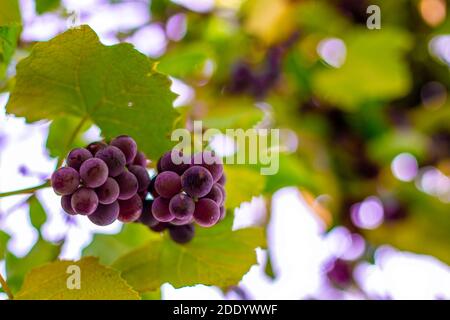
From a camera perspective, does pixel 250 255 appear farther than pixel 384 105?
No

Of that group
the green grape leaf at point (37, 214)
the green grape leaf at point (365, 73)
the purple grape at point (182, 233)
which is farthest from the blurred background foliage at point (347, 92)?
the purple grape at point (182, 233)

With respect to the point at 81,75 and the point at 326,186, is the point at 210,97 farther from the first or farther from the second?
the point at 81,75

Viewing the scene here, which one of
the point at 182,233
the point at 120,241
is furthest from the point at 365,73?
the point at 182,233

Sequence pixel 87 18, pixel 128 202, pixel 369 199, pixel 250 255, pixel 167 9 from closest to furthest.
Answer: pixel 128 202
pixel 250 255
pixel 87 18
pixel 167 9
pixel 369 199

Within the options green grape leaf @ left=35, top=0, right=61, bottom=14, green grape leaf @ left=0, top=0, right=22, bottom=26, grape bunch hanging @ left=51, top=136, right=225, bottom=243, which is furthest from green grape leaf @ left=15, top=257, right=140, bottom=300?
green grape leaf @ left=35, top=0, right=61, bottom=14

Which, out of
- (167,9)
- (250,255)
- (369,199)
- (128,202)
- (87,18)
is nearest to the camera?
(128,202)

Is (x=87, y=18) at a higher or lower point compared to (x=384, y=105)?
higher

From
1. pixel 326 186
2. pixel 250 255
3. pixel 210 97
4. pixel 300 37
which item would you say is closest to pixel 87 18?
pixel 210 97

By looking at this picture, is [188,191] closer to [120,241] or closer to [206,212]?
[206,212]
